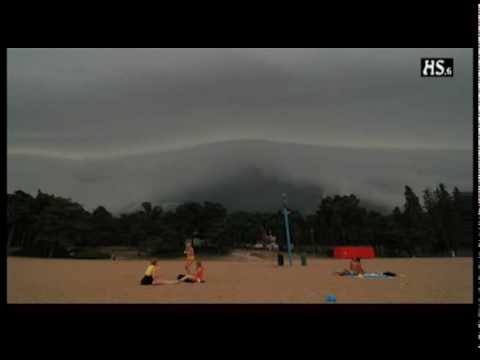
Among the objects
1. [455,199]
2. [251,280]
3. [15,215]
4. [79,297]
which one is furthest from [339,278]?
[15,215]

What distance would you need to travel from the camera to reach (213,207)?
2127cm

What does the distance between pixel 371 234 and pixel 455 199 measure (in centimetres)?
685

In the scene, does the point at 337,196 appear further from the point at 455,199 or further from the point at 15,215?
the point at 15,215

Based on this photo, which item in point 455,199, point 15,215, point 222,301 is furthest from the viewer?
point 15,215

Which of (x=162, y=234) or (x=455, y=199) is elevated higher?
(x=455, y=199)

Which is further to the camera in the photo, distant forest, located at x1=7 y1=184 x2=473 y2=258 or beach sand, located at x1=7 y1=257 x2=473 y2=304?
distant forest, located at x1=7 y1=184 x2=473 y2=258

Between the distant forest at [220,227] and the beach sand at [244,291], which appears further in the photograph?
the distant forest at [220,227]

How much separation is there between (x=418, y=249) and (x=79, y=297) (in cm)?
1937

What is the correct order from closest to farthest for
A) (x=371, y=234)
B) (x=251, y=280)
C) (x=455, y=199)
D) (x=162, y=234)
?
(x=251, y=280) → (x=455, y=199) → (x=162, y=234) → (x=371, y=234)

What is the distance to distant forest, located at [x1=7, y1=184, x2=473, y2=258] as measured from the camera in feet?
63.0

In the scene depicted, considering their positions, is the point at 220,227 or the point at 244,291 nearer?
the point at 244,291

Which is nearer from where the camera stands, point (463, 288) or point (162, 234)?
point (463, 288)

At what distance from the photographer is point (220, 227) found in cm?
2127

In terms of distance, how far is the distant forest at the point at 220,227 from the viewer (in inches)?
755
